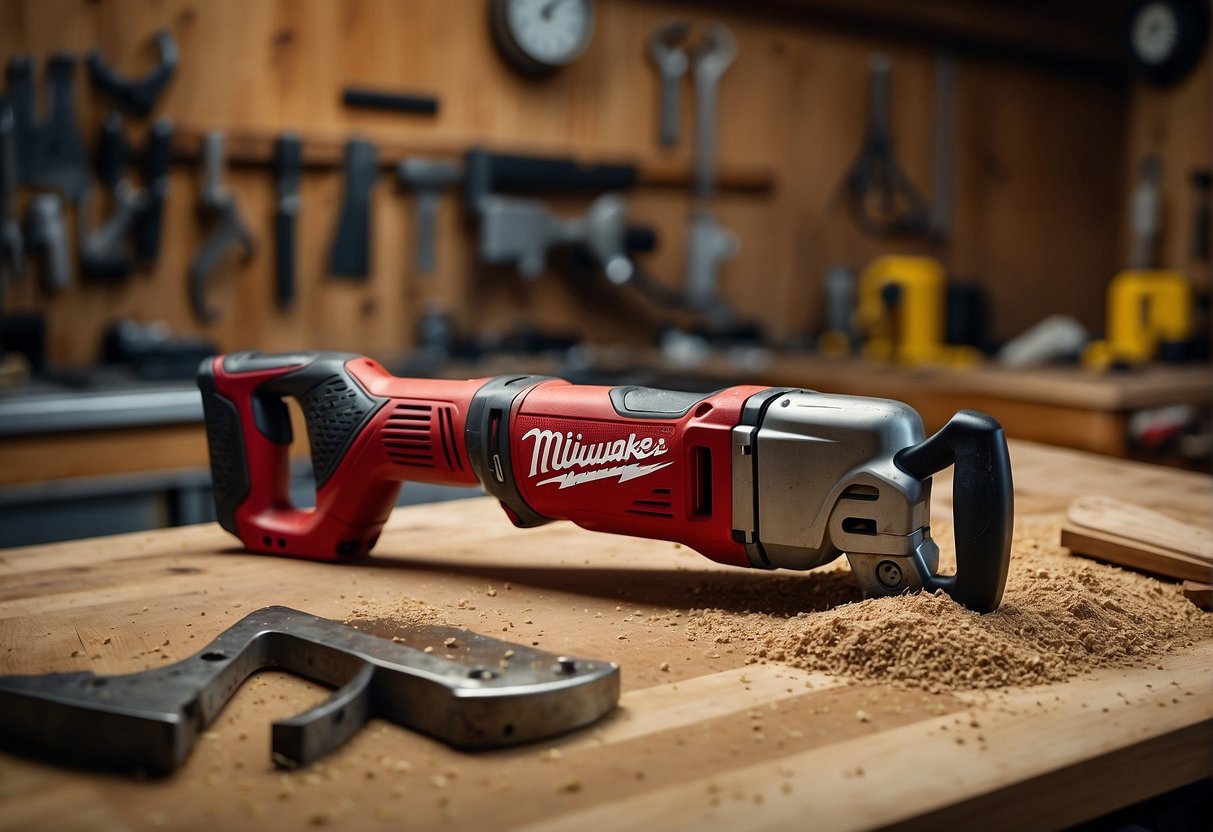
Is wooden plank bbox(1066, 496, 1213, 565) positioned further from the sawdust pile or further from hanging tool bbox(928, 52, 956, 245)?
hanging tool bbox(928, 52, 956, 245)

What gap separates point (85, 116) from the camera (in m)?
2.22

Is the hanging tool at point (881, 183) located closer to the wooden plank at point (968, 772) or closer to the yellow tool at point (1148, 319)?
the yellow tool at point (1148, 319)

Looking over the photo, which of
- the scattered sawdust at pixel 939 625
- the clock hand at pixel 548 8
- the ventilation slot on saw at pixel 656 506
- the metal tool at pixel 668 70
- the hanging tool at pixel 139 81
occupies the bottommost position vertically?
the scattered sawdust at pixel 939 625

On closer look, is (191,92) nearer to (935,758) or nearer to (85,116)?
(85,116)

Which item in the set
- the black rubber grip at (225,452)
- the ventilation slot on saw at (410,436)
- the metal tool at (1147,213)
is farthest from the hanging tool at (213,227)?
the metal tool at (1147,213)

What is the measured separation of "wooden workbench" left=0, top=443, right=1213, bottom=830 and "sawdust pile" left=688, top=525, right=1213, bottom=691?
2cm

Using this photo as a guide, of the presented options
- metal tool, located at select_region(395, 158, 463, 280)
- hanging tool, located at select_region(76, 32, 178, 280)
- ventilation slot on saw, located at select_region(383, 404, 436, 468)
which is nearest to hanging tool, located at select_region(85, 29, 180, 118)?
hanging tool, located at select_region(76, 32, 178, 280)

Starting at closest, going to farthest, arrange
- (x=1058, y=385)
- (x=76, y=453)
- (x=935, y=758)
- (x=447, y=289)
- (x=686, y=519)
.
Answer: (x=935, y=758) < (x=686, y=519) < (x=76, y=453) < (x=1058, y=385) < (x=447, y=289)

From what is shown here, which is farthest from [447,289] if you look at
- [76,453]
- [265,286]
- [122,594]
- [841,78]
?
[122,594]

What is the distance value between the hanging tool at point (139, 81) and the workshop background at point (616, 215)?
0.7 inches

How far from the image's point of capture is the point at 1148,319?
105 inches

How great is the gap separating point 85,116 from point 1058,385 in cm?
201

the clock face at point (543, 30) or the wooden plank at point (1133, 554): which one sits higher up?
the clock face at point (543, 30)

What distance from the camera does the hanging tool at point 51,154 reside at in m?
2.11
